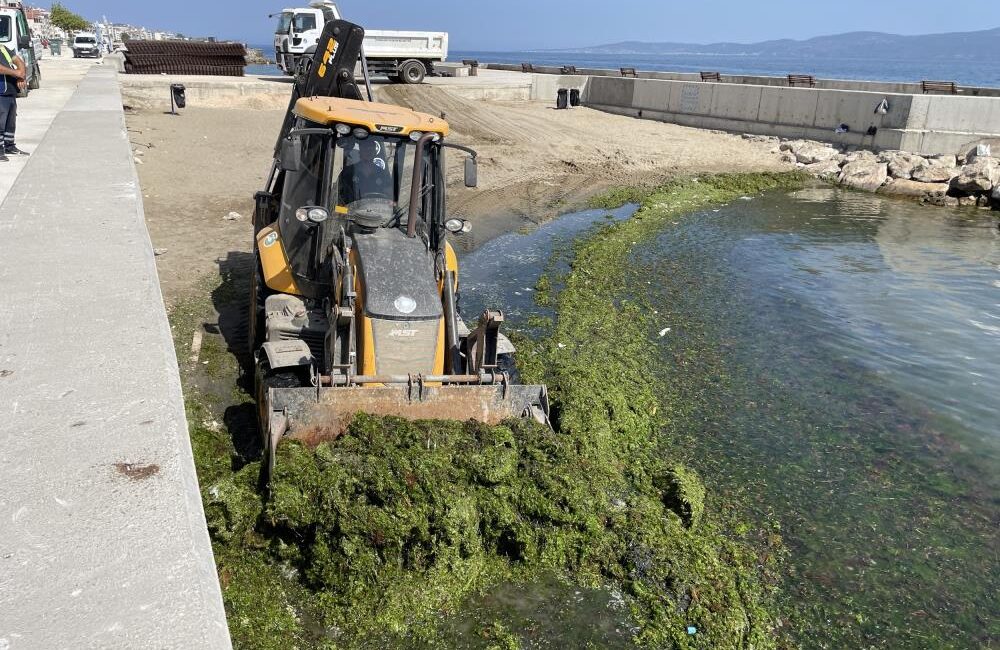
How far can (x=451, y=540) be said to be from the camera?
442cm

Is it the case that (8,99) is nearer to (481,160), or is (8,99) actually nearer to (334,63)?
(334,63)

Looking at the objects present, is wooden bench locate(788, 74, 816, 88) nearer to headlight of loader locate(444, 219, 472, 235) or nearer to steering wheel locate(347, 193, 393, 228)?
headlight of loader locate(444, 219, 472, 235)

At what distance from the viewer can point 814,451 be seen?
6598 mm

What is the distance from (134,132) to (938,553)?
64.6 feet

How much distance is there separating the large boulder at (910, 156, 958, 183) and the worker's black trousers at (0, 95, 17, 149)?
787 inches

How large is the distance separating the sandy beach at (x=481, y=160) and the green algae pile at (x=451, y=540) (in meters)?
4.98

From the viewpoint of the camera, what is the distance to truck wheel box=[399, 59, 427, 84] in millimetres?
29281

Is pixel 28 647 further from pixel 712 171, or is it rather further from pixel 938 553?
pixel 712 171

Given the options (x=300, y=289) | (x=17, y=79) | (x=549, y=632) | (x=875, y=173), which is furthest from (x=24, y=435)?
(x=875, y=173)

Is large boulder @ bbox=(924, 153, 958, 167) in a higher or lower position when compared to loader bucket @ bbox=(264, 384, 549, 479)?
higher

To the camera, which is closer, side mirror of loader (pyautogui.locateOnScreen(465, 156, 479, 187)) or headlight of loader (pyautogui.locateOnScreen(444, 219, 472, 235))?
headlight of loader (pyautogui.locateOnScreen(444, 219, 472, 235))

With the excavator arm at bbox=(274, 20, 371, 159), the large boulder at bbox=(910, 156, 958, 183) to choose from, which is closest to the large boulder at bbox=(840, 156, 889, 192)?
the large boulder at bbox=(910, 156, 958, 183)

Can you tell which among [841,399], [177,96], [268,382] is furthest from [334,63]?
[177,96]

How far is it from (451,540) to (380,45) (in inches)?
1077
